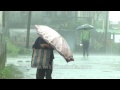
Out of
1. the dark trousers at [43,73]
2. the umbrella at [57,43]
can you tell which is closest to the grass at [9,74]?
the dark trousers at [43,73]

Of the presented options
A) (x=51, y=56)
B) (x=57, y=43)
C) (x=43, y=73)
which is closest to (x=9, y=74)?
(x=43, y=73)

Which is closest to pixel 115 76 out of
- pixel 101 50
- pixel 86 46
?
pixel 86 46

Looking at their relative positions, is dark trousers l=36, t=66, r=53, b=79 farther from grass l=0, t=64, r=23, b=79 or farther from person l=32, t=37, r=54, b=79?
grass l=0, t=64, r=23, b=79

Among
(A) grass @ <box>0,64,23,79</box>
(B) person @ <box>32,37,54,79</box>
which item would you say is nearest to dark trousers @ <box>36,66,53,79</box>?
(B) person @ <box>32,37,54,79</box>

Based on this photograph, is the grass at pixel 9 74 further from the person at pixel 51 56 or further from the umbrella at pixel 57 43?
the umbrella at pixel 57 43

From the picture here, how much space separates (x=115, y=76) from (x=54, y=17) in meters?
13.0

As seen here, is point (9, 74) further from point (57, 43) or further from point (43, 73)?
point (57, 43)

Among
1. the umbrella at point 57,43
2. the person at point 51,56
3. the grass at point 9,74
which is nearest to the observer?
the umbrella at point 57,43

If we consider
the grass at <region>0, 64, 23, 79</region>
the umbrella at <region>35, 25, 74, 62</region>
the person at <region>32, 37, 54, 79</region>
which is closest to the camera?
the umbrella at <region>35, 25, 74, 62</region>

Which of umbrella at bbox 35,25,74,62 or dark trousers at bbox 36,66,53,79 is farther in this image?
dark trousers at bbox 36,66,53,79
